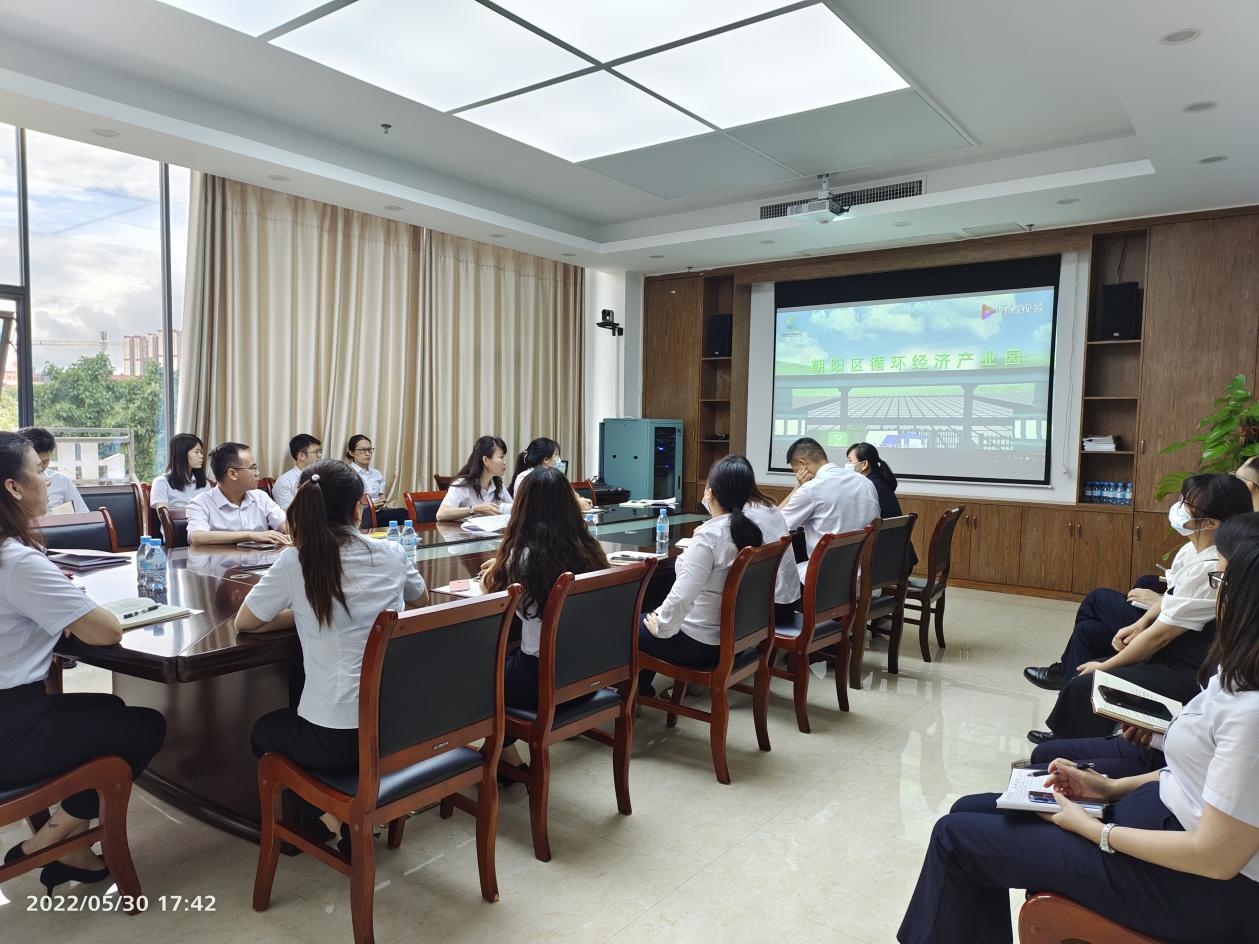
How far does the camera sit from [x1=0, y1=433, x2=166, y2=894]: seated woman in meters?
1.85

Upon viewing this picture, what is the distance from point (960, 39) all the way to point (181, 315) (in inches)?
211

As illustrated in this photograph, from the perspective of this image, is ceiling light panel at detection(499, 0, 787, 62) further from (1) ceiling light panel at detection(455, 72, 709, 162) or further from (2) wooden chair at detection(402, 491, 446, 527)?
(2) wooden chair at detection(402, 491, 446, 527)

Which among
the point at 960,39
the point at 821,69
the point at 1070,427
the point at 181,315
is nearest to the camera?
the point at 960,39

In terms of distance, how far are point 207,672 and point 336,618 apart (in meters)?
0.33

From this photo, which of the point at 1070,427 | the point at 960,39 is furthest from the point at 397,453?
the point at 1070,427

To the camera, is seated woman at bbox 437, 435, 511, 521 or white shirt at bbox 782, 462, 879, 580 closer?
white shirt at bbox 782, 462, 879, 580

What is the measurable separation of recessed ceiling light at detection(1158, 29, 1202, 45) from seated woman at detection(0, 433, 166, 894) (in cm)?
417

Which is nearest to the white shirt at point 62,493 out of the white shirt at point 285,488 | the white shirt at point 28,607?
the white shirt at point 285,488

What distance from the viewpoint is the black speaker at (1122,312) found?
5.87m

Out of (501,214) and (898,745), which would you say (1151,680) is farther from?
(501,214)

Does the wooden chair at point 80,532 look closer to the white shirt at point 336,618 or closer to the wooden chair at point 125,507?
the wooden chair at point 125,507

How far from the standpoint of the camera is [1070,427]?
20.7 feet

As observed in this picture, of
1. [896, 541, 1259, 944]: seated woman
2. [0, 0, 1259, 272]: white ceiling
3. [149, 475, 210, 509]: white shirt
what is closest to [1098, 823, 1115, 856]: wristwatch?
[896, 541, 1259, 944]: seated woman

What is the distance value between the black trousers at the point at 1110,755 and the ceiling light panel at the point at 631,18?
3.15 m
